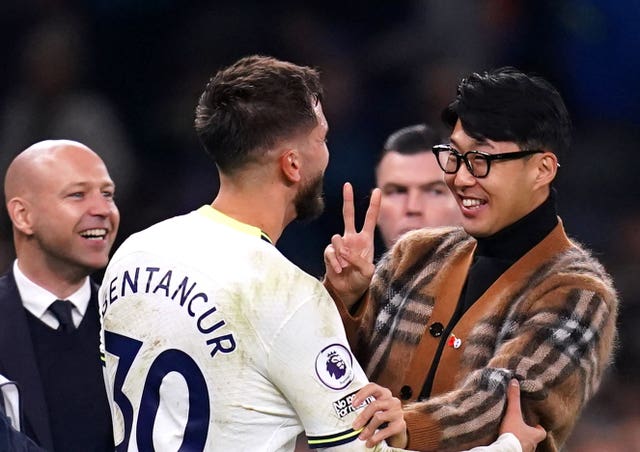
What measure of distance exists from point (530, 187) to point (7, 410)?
1.45 metres

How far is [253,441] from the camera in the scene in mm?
2566

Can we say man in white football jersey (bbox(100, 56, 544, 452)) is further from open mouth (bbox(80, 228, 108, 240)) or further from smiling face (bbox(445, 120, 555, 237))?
open mouth (bbox(80, 228, 108, 240))

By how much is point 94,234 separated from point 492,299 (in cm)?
134

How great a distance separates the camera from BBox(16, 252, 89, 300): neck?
353 cm

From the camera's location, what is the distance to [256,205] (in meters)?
2.67

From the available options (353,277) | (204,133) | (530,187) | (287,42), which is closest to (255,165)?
(204,133)

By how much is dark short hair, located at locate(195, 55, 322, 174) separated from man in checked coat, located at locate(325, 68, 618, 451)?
275 mm

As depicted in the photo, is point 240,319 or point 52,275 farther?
point 52,275

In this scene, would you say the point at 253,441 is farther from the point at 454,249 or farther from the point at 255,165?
the point at 454,249

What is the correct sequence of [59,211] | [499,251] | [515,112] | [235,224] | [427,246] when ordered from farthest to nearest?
[59,211]
[427,246]
[499,251]
[515,112]
[235,224]

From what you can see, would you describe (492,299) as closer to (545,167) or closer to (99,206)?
(545,167)

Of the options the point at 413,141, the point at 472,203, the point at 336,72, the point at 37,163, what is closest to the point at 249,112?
the point at 472,203

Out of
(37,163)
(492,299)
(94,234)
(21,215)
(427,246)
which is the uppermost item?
(37,163)

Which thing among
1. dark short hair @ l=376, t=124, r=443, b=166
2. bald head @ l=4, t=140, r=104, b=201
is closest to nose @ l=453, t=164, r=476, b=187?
bald head @ l=4, t=140, r=104, b=201
